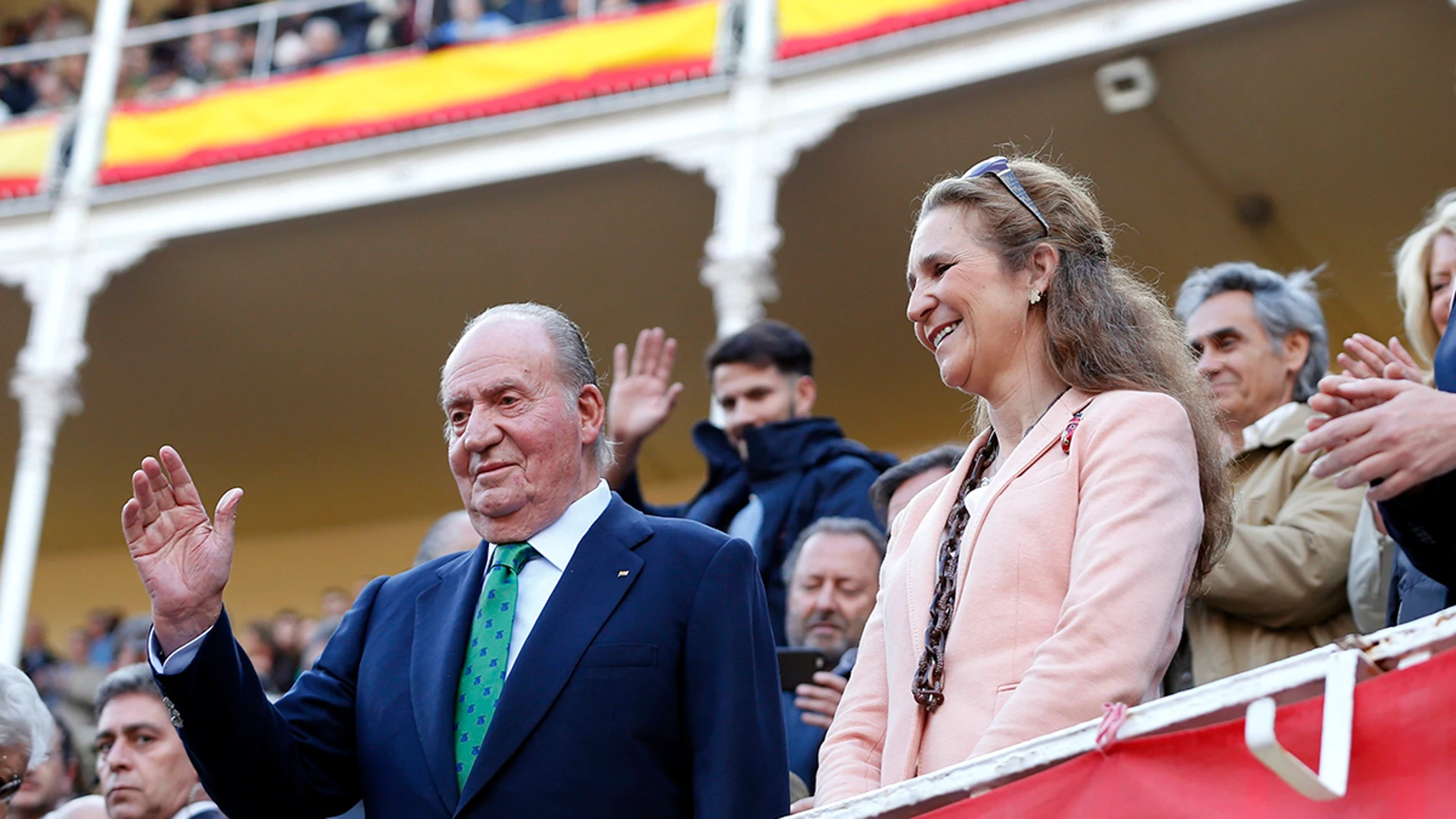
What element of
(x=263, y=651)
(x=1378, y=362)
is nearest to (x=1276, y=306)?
(x=1378, y=362)

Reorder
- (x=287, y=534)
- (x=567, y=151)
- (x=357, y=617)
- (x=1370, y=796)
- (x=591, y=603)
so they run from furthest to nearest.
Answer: (x=287, y=534), (x=567, y=151), (x=357, y=617), (x=591, y=603), (x=1370, y=796)

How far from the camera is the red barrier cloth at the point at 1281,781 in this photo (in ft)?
4.93

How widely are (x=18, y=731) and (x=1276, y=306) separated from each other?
267 centimetres

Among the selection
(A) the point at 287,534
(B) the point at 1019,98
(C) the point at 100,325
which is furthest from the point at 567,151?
(A) the point at 287,534

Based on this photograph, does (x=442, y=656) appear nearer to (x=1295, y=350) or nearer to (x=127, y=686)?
(x=127, y=686)

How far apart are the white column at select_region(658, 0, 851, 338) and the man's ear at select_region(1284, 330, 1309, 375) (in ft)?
18.2

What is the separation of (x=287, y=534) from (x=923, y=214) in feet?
43.6

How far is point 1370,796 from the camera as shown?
4.98ft

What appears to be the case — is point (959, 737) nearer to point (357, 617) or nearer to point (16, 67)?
point (357, 617)

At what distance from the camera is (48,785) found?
15.1ft

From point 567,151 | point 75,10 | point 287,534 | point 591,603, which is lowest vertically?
point 591,603

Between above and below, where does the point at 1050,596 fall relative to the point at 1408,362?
below

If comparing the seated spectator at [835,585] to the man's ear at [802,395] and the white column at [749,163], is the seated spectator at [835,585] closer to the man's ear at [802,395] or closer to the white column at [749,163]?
the man's ear at [802,395]

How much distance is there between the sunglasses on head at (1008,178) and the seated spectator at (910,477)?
1.67m
